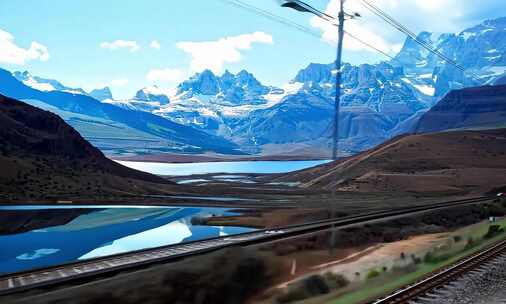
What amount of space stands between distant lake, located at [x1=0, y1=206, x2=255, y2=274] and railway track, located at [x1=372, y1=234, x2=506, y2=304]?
27.8 m

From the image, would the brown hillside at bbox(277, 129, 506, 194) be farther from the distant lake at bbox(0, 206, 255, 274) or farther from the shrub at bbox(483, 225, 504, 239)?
the shrub at bbox(483, 225, 504, 239)

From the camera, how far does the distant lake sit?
157ft

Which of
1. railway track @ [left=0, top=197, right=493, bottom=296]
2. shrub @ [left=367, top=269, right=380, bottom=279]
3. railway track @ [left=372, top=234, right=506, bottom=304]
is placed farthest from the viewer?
shrub @ [left=367, top=269, right=380, bottom=279]

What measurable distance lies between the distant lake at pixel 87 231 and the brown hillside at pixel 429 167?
141ft

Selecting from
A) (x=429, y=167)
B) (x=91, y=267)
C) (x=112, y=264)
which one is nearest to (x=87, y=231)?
(x=91, y=267)

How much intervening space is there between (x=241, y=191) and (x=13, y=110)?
5558 cm

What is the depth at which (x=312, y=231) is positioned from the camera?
44.0 metres

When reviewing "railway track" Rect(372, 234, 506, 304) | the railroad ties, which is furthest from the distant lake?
"railway track" Rect(372, 234, 506, 304)

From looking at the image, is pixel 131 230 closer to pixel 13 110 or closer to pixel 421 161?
pixel 13 110

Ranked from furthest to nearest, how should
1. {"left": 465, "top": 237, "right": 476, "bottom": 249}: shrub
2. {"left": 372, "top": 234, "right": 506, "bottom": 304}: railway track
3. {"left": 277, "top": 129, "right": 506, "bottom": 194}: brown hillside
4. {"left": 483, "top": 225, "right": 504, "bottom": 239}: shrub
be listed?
{"left": 277, "top": 129, "right": 506, "bottom": 194}: brown hillside → {"left": 483, "top": 225, "right": 504, "bottom": 239}: shrub → {"left": 465, "top": 237, "right": 476, "bottom": 249}: shrub → {"left": 372, "top": 234, "right": 506, "bottom": 304}: railway track

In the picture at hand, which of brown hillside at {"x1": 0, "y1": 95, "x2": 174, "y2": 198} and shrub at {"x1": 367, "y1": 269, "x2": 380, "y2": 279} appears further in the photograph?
brown hillside at {"x1": 0, "y1": 95, "x2": 174, "y2": 198}

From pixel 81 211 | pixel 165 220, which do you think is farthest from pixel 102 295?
pixel 81 211

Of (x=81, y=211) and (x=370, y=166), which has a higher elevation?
(x=370, y=166)

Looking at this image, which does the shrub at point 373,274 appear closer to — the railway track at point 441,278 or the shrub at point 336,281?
the shrub at point 336,281
